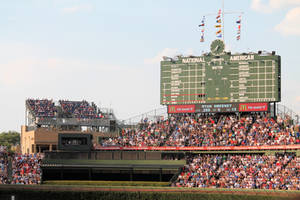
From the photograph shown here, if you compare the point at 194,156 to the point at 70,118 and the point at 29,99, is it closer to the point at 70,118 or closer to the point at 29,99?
the point at 70,118

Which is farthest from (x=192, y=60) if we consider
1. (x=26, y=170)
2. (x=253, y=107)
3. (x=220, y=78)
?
(x=26, y=170)

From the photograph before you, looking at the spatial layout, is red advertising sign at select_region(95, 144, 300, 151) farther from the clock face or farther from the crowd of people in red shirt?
the crowd of people in red shirt

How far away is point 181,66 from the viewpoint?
233 feet

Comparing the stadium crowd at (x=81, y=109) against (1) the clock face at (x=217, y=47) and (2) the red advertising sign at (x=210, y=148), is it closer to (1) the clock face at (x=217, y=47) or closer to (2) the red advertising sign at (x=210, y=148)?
(2) the red advertising sign at (x=210, y=148)

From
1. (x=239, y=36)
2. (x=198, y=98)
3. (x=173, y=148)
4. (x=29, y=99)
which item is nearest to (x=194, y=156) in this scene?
(x=173, y=148)

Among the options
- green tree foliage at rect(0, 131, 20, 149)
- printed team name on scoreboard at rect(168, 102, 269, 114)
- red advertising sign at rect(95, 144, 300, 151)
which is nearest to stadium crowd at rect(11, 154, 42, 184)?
red advertising sign at rect(95, 144, 300, 151)

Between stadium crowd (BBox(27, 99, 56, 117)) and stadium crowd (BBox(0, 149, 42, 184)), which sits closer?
stadium crowd (BBox(0, 149, 42, 184))

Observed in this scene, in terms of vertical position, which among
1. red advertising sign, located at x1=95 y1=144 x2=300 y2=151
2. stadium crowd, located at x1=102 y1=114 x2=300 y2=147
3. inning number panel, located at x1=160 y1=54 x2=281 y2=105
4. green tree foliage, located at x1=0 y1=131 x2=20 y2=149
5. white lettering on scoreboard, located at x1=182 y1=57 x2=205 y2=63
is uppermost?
white lettering on scoreboard, located at x1=182 y1=57 x2=205 y2=63

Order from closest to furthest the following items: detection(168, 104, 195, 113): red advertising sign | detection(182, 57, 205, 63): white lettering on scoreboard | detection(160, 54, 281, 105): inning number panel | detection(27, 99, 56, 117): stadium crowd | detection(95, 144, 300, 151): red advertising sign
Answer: detection(95, 144, 300, 151): red advertising sign < detection(160, 54, 281, 105): inning number panel < detection(168, 104, 195, 113): red advertising sign < detection(182, 57, 205, 63): white lettering on scoreboard < detection(27, 99, 56, 117): stadium crowd

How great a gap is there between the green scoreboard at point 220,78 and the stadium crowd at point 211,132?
2.76 m

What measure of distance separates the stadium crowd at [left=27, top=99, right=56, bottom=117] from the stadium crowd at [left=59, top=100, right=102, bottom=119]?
2140 mm

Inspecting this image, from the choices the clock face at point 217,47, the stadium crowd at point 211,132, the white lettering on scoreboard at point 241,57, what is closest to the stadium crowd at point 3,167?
the stadium crowd at point 211,132

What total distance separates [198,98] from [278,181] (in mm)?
18643

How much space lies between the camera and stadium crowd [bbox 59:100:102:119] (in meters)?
90.5
